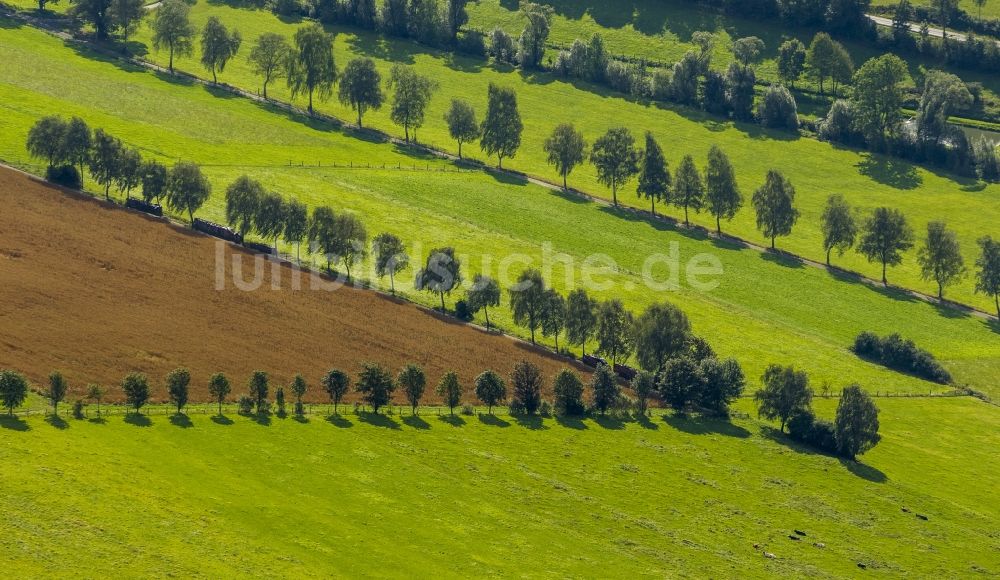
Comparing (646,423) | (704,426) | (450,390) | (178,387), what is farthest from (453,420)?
(704,426)

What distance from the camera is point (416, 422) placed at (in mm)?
162625

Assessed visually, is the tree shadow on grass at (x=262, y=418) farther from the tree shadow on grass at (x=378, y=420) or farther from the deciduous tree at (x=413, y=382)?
the deciduous tree at (x=413, y=382)

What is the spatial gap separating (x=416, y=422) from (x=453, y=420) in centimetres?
507

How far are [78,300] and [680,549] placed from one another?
83.4 metres

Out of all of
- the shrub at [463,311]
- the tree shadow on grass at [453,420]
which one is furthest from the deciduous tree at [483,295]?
the tree shadow on grass at [453,420]

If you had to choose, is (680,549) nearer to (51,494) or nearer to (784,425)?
(784,425)

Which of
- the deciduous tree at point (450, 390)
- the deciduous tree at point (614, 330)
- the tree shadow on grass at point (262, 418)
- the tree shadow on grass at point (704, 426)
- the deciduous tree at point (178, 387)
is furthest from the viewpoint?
the deciduous tree at point (614, 330)

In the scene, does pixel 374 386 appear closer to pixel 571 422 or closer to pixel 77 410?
pixel 571 422

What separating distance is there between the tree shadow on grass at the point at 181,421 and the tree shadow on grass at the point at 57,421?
11646 mm

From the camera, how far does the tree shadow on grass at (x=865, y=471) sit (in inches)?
6639

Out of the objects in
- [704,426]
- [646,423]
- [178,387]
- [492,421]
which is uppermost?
[178,387]

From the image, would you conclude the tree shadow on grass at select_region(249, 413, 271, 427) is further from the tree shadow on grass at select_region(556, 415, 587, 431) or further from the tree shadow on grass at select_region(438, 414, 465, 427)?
the tree shadow on grass at select_region(556, 415, 587, 431)

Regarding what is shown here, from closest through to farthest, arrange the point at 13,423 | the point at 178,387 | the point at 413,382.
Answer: the point at 13,423 → the point at 178,387 → the point at 413,382

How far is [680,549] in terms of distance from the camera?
145 meters
